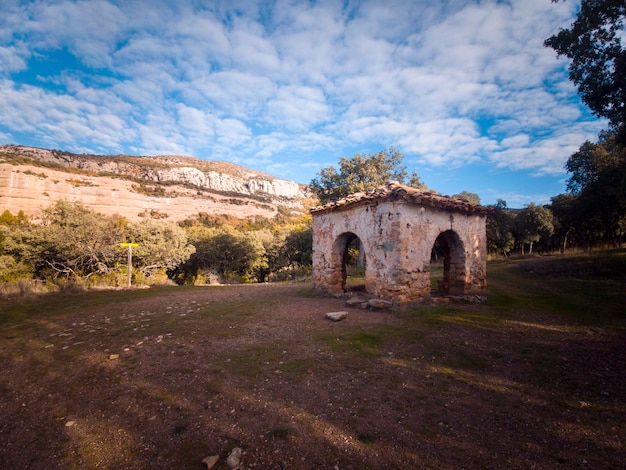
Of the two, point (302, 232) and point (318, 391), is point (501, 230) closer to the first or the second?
point (302, 232)

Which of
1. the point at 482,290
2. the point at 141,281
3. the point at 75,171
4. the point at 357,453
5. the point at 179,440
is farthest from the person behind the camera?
the point at 75,171

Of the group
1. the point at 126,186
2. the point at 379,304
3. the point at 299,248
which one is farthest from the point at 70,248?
the point at 126,186

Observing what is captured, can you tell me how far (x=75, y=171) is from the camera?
6831 cm

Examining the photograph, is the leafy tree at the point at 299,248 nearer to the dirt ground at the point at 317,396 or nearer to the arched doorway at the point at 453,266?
the arched doorway at the point at 453,266

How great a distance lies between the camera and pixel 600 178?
14289 mm

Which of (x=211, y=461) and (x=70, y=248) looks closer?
(x=211, y=461)

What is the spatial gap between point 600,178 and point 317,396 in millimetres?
18819

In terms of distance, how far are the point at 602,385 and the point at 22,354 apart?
29.1ft

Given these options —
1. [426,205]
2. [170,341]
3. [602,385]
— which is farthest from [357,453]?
[426,205]

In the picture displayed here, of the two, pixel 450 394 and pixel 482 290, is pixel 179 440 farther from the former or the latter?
pixel 482 290

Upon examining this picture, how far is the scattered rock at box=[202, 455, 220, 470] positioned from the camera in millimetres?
2311

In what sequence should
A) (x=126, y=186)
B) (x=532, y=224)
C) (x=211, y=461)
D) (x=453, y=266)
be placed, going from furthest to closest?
(x=126, y=186) → (x=532, y=224) → (x=453, y=266) → (x=211, y=461)

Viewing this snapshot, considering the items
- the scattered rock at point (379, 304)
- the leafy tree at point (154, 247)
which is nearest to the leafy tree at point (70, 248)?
the leafy tree at point (154, 247)

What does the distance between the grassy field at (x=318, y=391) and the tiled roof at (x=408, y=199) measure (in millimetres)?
3401
